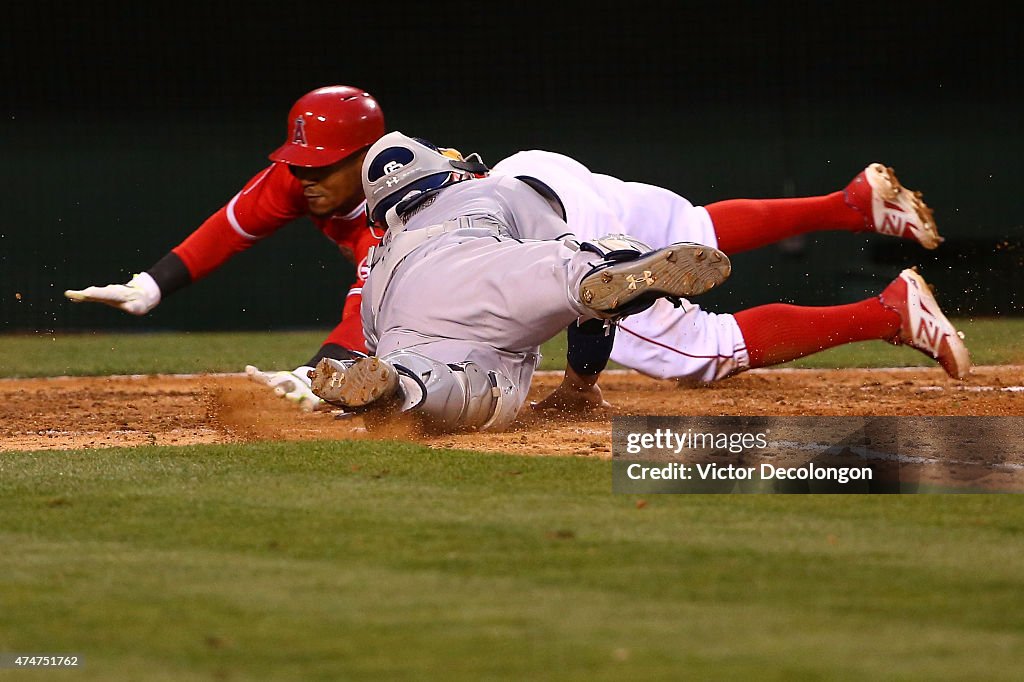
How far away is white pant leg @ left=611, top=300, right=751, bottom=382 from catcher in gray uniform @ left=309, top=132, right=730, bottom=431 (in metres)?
0.19

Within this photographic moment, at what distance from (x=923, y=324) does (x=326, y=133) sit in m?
2.15

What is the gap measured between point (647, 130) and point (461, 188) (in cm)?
510

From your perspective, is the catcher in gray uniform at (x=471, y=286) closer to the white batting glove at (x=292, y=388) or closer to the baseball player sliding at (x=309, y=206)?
the white batting glove at (x=292, y=388)

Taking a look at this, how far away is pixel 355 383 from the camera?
3266mm

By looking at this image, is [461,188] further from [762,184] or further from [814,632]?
[762,184]

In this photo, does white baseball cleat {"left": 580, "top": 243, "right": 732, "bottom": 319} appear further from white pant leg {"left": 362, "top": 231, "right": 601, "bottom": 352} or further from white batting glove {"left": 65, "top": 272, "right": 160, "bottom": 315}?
white batting glove {"left": 65, "top": 272, "right": 160, "bottom": 315}

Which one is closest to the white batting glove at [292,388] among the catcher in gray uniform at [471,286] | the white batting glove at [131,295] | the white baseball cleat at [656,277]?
the catcher in gray uniform at [471,286]

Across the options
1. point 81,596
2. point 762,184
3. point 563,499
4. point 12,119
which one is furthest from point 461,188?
point 12,119

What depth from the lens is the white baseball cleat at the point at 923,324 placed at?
4484mm

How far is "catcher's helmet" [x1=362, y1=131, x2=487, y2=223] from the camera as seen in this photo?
4.27 m

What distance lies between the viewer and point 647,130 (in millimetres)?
9156

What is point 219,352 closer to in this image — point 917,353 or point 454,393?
point 917,353

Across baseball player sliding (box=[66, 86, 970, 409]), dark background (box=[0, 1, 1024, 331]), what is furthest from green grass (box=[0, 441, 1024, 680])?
dark background (box=[0, 1, 1024, 331])

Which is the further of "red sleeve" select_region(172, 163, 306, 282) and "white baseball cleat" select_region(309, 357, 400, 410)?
"red sleeve" select_region(172, 163, 306, 282)
